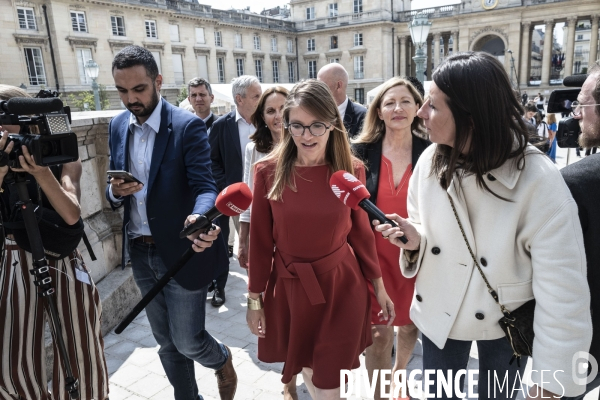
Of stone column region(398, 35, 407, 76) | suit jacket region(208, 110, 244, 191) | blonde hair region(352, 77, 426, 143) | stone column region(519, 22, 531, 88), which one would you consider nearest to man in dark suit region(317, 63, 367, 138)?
suit jacket region(208, 110, 244, 191)

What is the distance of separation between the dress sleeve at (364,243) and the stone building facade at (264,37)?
1455 inches

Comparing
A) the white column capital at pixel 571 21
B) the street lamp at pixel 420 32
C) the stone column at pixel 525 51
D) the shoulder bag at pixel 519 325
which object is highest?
the white column capital at pixel 571 21

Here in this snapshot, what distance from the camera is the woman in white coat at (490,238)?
1581 millimetres

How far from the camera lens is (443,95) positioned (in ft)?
5.80

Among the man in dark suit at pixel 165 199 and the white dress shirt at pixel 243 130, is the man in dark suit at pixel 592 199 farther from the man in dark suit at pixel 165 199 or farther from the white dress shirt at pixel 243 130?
the white dress shirt at pixel 243 130

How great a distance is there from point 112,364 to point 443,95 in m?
3.37

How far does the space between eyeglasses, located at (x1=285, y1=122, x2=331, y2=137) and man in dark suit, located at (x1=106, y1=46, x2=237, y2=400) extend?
59 cm

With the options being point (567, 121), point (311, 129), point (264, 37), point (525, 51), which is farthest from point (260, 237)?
point (264, 37)

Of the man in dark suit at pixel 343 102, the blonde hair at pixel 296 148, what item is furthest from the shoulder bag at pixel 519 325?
the man in dark suit at pixel 343 102

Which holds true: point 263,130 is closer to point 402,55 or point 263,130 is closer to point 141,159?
point 141,159

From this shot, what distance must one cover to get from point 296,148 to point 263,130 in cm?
127

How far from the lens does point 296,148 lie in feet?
8.12

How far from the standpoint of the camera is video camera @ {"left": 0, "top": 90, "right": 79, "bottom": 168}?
1758 millimetres

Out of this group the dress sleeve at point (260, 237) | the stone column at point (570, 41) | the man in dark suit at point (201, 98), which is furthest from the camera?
the stone column at point (570, 41)
